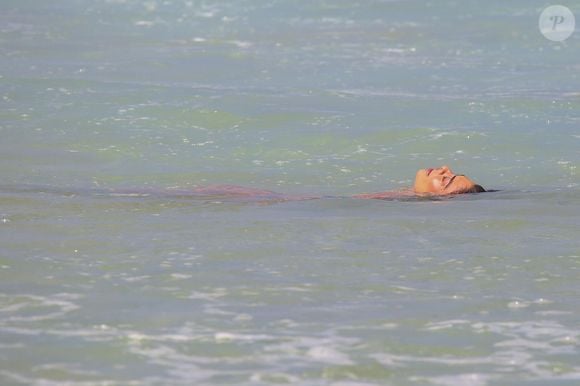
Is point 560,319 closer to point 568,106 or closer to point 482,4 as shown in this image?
point 568,106

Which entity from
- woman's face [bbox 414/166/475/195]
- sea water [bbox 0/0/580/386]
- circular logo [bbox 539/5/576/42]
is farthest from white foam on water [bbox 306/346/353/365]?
circular logo [bbox 539/5/576/42]

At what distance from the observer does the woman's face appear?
27.1ft

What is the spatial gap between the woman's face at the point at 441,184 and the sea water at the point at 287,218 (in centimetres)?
16

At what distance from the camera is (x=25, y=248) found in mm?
6598

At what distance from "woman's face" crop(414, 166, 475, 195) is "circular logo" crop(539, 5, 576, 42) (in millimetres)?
9907

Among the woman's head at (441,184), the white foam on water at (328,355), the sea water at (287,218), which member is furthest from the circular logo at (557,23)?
the white foam on water at (328,355)

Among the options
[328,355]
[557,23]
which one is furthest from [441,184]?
[557,23]

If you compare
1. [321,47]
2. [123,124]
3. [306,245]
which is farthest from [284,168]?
[321,47]

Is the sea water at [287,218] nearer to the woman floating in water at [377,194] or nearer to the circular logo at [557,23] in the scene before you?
the woman floating in water at [377,194]

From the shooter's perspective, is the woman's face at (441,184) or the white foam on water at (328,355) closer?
the white foam on water at (328,355)

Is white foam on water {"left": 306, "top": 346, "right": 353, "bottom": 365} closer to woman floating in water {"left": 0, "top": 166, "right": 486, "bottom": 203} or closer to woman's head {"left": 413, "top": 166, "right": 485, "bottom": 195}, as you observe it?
woman floating in water {"left": 0, "top": 166, "right": 486, "bottom": 203}

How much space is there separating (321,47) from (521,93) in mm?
3963

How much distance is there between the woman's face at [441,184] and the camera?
8.27 metres

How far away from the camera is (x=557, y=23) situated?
1958 centimetres
